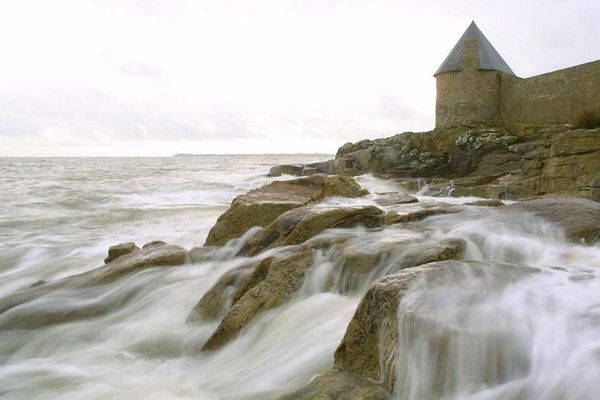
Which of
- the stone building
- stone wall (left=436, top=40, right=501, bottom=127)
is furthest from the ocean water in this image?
stone wall (left=436, top=40, right=501, bottom=127)

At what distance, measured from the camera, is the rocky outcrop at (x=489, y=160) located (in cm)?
1163

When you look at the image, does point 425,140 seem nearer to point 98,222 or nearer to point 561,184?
point 561,184

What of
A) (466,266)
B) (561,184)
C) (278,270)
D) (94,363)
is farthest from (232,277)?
(561,184)

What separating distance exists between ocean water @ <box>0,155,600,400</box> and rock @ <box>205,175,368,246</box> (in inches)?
29.6

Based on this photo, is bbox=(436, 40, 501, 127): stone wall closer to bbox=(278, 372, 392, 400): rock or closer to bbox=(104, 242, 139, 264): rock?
bbox=(104, 242, 139, 264): rock

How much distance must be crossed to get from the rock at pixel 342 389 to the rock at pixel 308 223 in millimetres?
2939

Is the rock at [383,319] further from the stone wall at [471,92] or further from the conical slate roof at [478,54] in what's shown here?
the conical slate roof at [478,54]

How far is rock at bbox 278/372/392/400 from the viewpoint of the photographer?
105 inches

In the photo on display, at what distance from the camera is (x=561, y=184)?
1166 cm

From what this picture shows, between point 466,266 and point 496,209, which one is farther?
point 496,209

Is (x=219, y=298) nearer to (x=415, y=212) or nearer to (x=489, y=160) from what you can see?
(x=415, y=212)

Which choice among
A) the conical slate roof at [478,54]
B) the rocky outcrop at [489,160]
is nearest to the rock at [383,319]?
the rocky outcrop at [489,160]

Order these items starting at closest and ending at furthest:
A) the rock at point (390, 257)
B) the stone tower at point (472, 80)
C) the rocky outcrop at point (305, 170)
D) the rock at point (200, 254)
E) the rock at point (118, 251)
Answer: the rock at point (390, 257), the rock at point (200, 254), the rock at point (118, 251), the stone tower at point (472, 80), the rocky outcrop at point (305, 170)

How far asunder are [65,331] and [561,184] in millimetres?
10580
